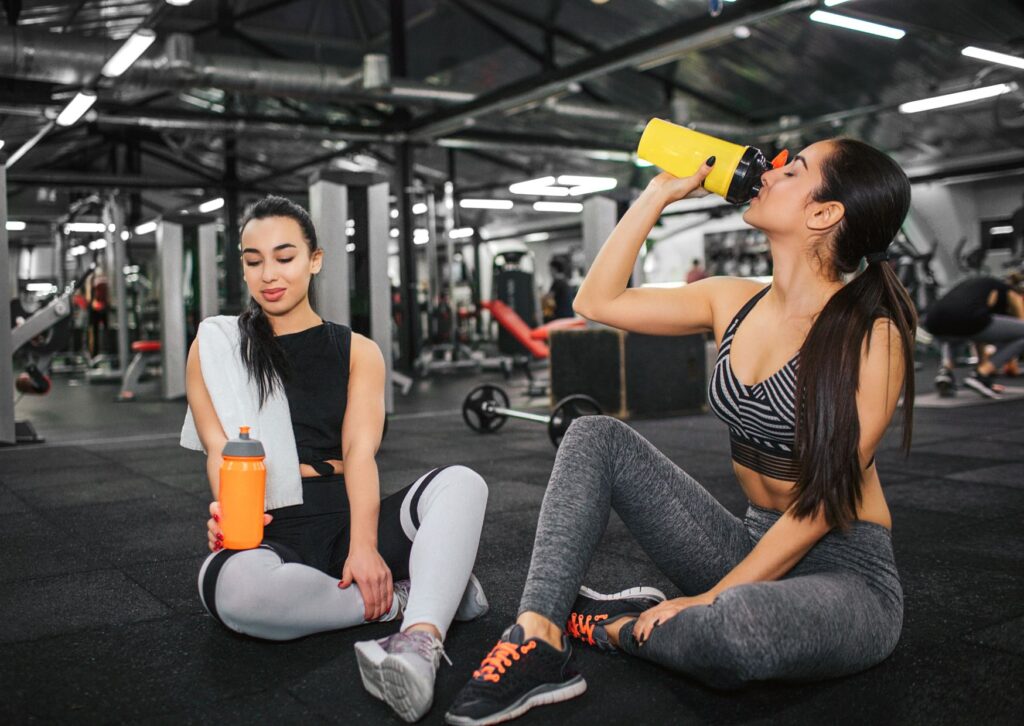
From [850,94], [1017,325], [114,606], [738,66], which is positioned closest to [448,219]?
[738,66]

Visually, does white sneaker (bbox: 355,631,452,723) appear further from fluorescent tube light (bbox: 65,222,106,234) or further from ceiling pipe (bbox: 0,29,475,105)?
fluorescent tube light (bbox: 65,222,106,234)

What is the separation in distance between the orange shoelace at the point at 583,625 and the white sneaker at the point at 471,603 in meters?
0.23

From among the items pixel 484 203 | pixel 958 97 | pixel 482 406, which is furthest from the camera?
pixel 484 203

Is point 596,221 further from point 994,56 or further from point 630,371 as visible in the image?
point 994,56

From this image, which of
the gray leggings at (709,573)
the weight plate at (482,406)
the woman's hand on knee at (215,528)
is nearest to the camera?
the gray leggings at (709,573)

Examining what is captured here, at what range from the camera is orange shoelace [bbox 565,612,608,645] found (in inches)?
65.6

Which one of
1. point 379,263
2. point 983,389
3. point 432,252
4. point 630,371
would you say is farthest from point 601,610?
point 432,252

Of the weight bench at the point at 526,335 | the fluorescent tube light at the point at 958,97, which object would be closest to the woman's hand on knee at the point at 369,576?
the weight bench at the point at 526,335

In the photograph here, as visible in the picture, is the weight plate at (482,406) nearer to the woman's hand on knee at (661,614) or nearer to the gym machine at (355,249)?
the gym machine at (355,249)

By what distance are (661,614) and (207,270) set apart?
715 cm

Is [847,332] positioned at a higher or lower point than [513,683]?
higher

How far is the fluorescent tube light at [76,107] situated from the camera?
6.80m

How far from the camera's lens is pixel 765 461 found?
154 cm

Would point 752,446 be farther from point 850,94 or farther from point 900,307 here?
point 850,94
